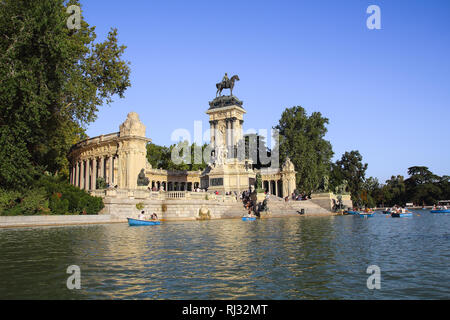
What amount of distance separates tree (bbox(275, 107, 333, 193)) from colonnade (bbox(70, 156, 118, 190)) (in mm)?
37647

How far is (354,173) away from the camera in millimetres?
96375

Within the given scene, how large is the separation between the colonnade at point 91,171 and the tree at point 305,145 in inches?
1482

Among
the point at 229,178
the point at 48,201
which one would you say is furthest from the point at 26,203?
the point at 229,178

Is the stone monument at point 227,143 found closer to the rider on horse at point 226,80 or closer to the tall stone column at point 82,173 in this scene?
the rider on horse at point 226,80

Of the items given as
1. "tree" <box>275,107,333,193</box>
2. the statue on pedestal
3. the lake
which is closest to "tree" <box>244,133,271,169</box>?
"tree" <box>275,107,333,193</box>

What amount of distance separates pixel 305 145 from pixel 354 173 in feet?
91.8

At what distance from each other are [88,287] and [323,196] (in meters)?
58.0

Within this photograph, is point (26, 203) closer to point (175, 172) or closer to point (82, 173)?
point (82, 173)

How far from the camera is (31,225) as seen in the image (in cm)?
2748

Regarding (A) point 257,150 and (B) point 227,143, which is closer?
(B) point 227,143

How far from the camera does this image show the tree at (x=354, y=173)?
311 feet

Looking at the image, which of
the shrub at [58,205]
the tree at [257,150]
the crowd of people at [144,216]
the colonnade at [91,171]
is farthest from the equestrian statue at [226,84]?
the shrub at [58,205]
